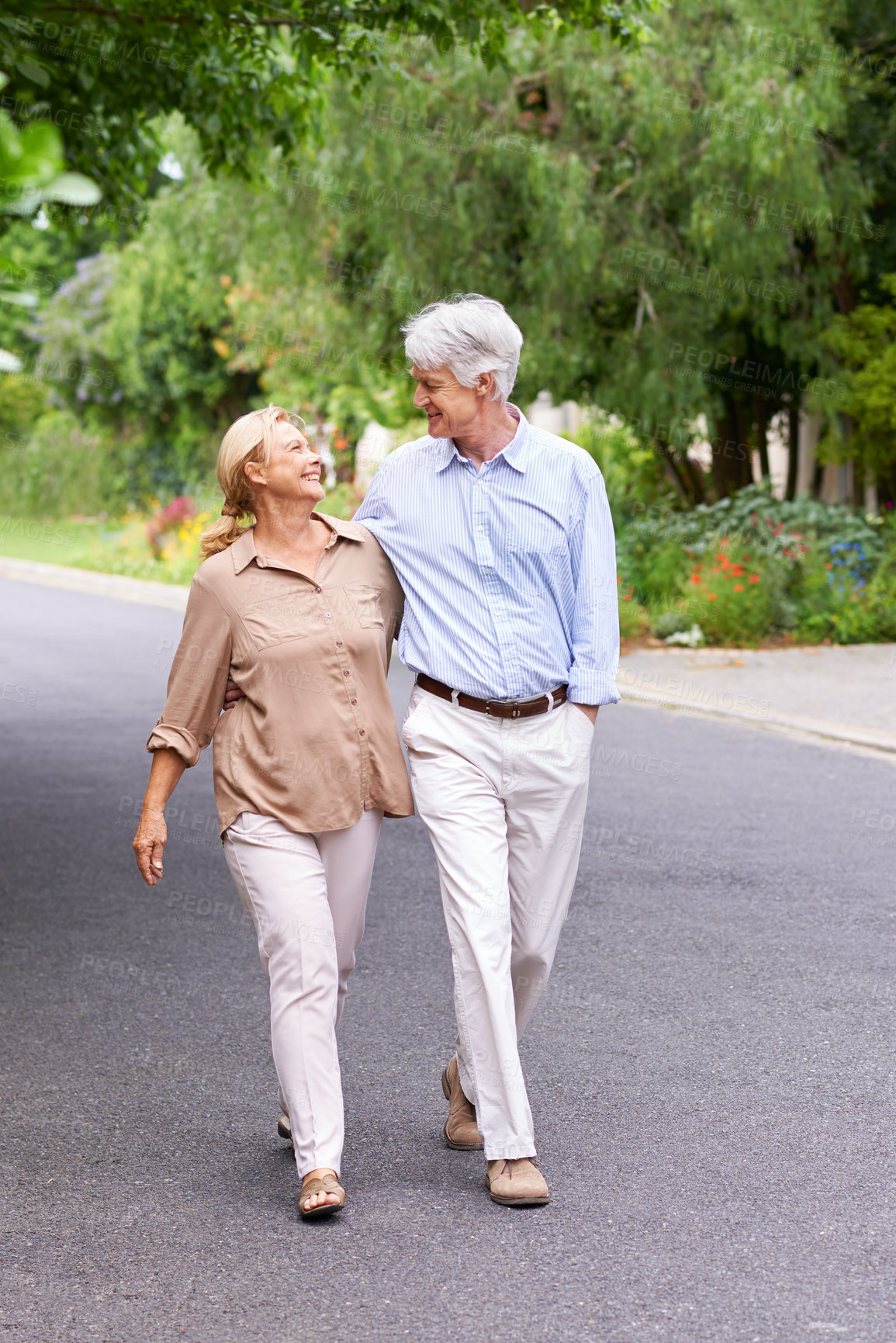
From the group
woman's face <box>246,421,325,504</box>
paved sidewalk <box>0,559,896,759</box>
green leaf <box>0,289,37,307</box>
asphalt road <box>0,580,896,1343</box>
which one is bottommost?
asphalt road <box>0,580,896,1343</box>

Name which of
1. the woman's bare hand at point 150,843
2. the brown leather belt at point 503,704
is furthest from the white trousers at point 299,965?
the brown leather belt at point 503,704

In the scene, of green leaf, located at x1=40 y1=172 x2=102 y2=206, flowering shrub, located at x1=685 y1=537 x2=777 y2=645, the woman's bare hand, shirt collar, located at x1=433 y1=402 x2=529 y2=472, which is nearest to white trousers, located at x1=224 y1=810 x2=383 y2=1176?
the woman's bare hand

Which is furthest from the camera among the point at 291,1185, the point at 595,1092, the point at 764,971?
the point at 764,971

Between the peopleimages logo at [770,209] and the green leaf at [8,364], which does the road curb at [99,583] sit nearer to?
the peopleimages logo at [770,209]

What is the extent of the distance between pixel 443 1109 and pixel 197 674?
1.40 metres

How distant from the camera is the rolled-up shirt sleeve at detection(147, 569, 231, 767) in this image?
12.3 feet

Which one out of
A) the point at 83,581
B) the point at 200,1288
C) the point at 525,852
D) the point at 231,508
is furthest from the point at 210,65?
the point at 83,581

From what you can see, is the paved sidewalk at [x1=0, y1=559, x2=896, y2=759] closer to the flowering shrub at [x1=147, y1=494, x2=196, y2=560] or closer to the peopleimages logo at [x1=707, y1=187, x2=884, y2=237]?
the peopleimages logo at [x1=707, y1=187, x2=884, y2=237]

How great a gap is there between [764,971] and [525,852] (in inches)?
76.5

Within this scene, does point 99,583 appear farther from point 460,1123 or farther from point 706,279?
point 460,1123

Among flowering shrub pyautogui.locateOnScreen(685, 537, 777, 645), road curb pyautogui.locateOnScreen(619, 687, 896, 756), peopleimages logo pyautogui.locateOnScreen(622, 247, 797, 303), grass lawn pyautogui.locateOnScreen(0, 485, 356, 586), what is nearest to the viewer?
road curb pyautogui.locateOnScreen(619, 687, 896, 756)

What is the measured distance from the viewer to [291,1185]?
12.5 ft

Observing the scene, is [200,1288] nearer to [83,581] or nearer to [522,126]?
[522,126]

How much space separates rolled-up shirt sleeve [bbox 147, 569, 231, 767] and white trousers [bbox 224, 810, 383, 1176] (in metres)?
0.25
